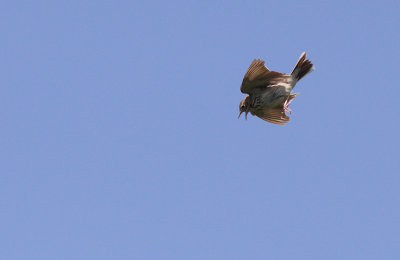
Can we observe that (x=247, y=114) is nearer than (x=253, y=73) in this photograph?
No

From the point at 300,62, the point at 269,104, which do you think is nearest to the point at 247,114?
the point at 269,104

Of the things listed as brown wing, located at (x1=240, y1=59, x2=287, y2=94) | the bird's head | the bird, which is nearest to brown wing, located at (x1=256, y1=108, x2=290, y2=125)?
the bird

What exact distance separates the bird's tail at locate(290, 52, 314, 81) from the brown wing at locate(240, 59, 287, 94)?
35 centimetres

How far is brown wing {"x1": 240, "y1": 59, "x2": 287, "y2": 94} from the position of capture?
15344 millimetres

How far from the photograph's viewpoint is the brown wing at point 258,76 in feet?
50.3

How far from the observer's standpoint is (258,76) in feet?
51.6

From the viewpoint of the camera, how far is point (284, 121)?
16.9 meters

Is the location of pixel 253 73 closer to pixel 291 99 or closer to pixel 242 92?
pixel 242 92

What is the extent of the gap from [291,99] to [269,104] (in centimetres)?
98

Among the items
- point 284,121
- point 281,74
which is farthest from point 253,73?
point 284,121

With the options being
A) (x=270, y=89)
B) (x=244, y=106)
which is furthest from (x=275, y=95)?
(x=244, y=106)

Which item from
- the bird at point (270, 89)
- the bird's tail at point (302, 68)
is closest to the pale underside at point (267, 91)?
the bird at point (270, 89)

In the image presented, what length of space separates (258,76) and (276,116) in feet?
4.97

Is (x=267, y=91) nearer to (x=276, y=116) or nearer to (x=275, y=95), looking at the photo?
(x=275, y=95)
